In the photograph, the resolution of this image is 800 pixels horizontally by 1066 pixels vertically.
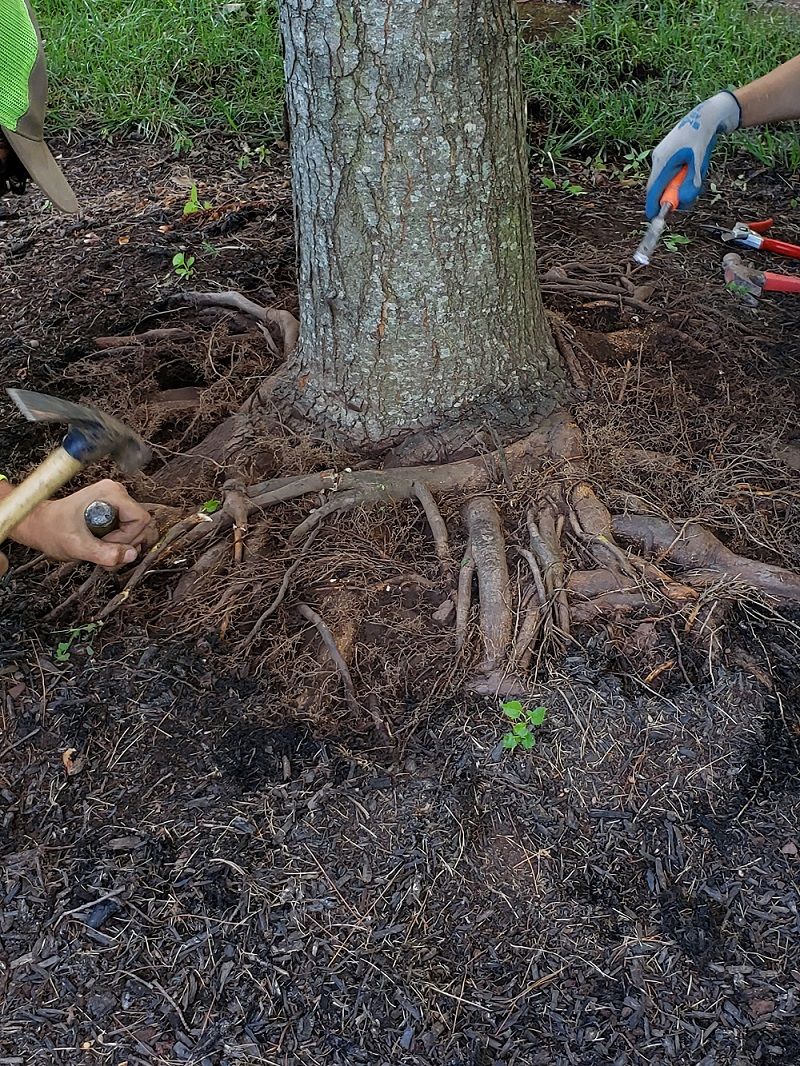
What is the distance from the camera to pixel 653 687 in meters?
2.11

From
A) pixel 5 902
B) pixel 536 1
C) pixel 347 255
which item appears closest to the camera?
pixel 5 902

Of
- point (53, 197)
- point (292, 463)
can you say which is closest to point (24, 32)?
point (53, 197)

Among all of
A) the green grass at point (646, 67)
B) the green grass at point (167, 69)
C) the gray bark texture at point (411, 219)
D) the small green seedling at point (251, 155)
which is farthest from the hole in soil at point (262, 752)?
the green grass at point (167, 69)

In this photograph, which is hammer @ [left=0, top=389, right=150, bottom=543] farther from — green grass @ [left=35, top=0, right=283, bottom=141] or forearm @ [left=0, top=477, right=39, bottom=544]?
green grass @ [left=35, top=0, right=283, bottom=141]

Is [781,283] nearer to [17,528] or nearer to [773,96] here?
[773,96]

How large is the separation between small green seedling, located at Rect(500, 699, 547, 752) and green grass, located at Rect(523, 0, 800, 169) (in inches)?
123

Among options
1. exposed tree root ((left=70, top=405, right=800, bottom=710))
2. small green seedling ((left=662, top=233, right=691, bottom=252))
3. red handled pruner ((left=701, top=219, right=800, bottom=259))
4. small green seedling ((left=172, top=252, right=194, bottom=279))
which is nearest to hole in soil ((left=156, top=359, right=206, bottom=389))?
small green seedling ((left=172, top=252, right=194, bottom=279))

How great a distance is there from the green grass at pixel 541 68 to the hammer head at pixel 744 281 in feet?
3.98

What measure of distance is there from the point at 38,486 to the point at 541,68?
374 centimetres

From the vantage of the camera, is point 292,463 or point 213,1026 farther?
point 292,463

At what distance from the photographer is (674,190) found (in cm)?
268

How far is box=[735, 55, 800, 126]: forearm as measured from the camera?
9.09 ft

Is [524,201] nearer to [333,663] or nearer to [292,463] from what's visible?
[292,463]

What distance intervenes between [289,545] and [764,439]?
1.42 meters
